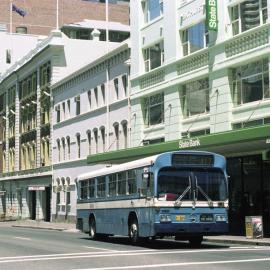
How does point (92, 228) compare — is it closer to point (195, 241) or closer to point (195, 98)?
point (195, 241)

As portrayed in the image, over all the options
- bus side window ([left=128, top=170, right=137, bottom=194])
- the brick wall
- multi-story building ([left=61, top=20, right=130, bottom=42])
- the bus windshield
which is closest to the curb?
the bus windshield

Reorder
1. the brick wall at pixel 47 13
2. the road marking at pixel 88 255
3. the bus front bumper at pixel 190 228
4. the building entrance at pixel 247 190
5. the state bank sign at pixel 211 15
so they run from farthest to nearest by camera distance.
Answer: the brick wall at pixel 47 13
the state bank sign at pixel 211 15
the building entrance at pixel 247 190
the bus front bumper at pixel 190 228
the road marking at pixel 88 255

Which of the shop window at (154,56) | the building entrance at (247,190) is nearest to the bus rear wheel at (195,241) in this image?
the building entrance at (247,190)

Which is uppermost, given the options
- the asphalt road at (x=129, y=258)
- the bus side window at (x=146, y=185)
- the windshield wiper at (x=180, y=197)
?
the bus side window at (x=146, y=185)

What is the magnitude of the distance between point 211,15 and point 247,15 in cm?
203

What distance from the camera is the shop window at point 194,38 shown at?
111ft

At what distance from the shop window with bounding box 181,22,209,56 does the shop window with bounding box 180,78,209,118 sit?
1814 millimetres

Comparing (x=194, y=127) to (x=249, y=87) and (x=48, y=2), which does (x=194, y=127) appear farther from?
(x=48, y=2)

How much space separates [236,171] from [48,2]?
66175 millimetres

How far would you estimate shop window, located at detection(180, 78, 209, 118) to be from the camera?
33781mm

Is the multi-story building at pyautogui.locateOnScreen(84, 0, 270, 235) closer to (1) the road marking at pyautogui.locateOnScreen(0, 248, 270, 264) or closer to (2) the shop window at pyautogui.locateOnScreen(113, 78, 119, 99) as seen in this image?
(2) the shop window at pyautogui.locateOnScreen(113, 78, 119, 99)

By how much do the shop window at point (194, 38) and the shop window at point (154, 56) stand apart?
2590 millimetres

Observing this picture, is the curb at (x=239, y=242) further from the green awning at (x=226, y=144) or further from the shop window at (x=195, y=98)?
the shop window at (x=195, y=98)

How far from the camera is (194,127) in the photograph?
34.6 metres
